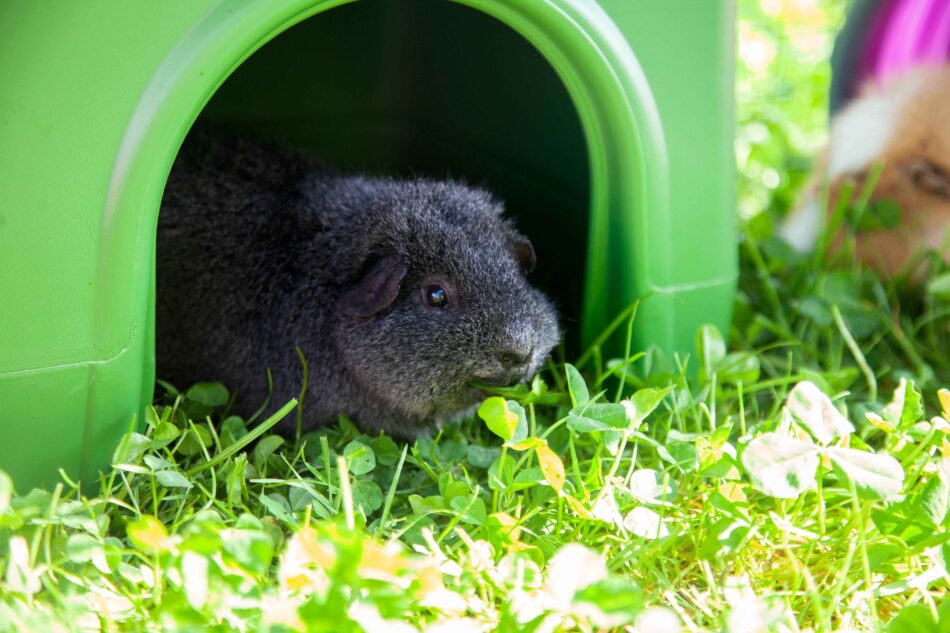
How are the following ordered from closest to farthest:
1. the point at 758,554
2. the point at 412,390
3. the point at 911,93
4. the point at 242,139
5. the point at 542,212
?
the point at 758,554, the point at 412,390, the point at 242,139, the point at 542,212, the point at 911,93

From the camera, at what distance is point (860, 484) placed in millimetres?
1820

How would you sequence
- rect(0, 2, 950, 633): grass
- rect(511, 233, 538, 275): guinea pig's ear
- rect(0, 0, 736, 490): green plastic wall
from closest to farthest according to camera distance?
rect(0, 2, 950, 633): grass < rect(0, 0, 736, 490): green plastic wall < rect(511, 233, 538, 275): guinea pig's ear

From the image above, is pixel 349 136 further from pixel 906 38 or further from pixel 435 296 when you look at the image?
pixel 906 38

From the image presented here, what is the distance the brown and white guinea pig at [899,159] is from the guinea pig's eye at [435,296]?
5.91 ft

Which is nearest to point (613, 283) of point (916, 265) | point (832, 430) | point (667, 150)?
point (667, 150)

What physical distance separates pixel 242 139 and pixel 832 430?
187 cm

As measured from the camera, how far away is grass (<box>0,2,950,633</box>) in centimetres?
157

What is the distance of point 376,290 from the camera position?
2.26 m

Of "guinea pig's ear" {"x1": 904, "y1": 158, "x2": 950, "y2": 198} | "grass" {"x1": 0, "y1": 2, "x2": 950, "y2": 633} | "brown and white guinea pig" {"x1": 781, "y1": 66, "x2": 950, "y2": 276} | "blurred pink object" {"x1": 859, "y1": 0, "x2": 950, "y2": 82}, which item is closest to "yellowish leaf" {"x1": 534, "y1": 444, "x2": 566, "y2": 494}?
"grass" {"x1": 0, "y1": 2, "x2": 950, "y2": 633}

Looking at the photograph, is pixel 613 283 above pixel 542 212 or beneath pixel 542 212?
beneath

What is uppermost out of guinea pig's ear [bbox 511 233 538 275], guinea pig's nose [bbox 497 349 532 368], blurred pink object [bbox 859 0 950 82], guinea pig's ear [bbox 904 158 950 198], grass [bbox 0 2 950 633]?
blurred pink object [bbox 859 0 950 82]

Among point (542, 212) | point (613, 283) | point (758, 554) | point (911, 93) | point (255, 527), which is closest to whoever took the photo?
point (255, 527)

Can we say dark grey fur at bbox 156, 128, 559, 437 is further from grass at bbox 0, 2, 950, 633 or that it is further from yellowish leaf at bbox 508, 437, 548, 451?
yellowish leaf at bbox 508, 437, 548, 451

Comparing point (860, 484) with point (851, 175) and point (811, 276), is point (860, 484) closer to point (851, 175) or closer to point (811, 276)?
point (811, 276)
